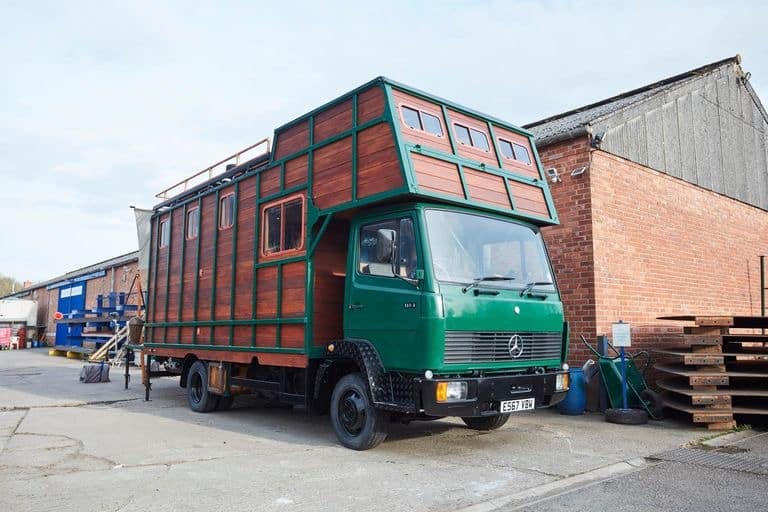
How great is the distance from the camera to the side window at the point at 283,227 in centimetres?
726

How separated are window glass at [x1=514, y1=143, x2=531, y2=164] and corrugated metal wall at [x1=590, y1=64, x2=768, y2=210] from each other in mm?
2318

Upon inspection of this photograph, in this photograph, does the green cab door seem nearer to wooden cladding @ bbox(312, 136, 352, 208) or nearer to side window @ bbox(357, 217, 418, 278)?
side window @ bbox(357, 217, 418, 278)

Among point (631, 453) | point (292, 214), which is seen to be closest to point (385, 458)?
point (631, 453)

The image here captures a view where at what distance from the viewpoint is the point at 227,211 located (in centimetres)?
896

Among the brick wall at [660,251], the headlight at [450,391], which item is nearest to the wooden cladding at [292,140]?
the headlight at [450,391]

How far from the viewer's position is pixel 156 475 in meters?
5.30

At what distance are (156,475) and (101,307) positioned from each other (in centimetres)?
2378

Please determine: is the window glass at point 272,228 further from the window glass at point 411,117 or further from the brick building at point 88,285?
the brick building at point 88,285

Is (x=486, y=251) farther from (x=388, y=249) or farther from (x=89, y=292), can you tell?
(x=89, y=292)

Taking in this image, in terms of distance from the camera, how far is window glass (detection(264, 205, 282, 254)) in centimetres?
768

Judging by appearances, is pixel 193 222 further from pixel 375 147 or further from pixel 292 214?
pixel 375 147

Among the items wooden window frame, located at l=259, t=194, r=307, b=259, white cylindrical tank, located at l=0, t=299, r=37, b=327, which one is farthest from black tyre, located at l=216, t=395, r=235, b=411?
white cylindrical tank, located at l=0, t=299, r=37, b=327

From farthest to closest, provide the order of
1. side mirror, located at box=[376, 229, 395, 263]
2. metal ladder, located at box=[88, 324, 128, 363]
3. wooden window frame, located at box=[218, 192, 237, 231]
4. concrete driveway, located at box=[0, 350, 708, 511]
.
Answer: metal ladder, located at box=[88, 324, 128, 363]
wooden window frame, located at box=[218, 192, 237, 231]
side mirror, located at box=[376, 229, 395, 263]
concrete driveway, located at box=[0, 350, 708, 511]

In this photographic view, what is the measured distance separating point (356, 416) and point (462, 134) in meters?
3.32
